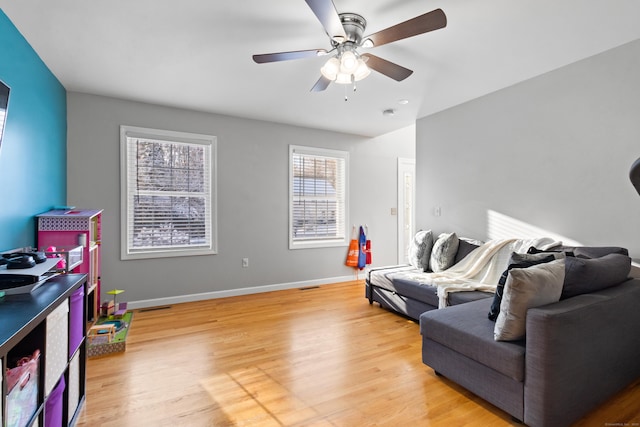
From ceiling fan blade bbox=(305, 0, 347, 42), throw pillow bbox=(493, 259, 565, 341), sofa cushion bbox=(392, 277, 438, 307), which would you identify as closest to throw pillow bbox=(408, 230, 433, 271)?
sofa cushion bbox=(392, 277, 438, 307)

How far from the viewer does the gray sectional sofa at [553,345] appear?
64.7 inches

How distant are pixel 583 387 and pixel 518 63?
8.36 ft

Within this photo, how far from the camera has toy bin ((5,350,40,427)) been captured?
3.68 feet

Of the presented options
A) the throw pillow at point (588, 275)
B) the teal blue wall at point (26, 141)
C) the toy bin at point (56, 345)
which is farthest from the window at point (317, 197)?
the throw pillow at point (588, 275)

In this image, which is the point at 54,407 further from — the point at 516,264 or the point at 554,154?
the point at 554,154

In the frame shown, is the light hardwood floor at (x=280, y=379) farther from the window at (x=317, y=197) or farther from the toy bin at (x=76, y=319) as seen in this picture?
the window at (x=317, y=197)

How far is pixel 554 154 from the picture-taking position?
3047 millimetres

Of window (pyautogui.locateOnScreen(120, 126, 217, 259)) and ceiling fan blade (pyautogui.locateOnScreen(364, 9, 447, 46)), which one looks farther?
window (pyautogui.locateOnScreen(120, 126, 217, 259))

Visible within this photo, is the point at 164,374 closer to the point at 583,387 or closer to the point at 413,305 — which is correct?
the point at 413,305

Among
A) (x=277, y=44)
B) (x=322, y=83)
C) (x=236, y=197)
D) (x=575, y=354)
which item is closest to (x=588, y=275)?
(x=575, y=354)

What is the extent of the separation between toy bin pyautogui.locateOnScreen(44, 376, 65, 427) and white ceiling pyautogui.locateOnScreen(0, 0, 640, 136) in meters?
2.25

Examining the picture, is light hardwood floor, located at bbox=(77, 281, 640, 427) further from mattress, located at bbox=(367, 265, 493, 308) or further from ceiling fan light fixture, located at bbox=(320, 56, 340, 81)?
ceiling fan light fixture, located at bbox=(320, 56, 340, 81)

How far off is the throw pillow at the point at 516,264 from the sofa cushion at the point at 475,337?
9 cm

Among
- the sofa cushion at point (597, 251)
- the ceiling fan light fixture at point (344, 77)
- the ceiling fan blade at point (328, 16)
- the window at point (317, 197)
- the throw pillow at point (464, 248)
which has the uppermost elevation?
the ceiling fan blade at point (328, 16)
